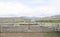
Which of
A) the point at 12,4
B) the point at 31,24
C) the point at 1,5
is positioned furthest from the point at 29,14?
the point at 1,5

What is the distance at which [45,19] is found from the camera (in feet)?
10.2

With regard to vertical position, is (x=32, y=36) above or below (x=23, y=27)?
below

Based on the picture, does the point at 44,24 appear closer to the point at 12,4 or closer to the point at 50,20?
the point at 50,20

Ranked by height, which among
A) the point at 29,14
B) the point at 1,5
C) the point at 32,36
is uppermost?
the point at 1,5

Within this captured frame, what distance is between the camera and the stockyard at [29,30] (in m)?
3.10

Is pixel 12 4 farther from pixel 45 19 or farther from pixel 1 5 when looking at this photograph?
pixel 45 19

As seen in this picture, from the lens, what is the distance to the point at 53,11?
3.12 m

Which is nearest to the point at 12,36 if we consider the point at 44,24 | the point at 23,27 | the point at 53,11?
the point at 23,27

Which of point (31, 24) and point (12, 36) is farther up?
point (31, 24)

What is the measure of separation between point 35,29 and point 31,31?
0.33ft

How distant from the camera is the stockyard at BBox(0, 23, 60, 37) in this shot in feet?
10.2

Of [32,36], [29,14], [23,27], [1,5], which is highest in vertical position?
[1,5]

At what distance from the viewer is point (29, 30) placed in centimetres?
312

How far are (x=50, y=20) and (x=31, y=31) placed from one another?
473mm
